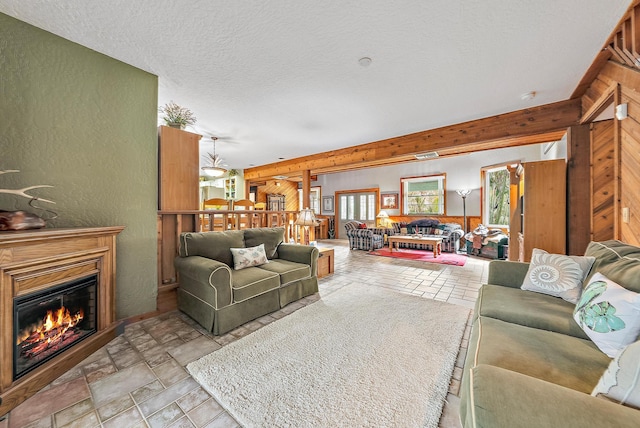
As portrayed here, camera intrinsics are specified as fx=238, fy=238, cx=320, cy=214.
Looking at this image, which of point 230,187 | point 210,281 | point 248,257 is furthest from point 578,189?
point 230,187

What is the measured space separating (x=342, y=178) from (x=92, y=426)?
9432 mm

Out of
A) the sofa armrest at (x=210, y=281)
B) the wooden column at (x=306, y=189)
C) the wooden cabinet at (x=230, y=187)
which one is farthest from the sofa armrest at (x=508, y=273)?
the wooden cabinet at (x=230, y=187)

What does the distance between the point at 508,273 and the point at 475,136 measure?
8.17ft

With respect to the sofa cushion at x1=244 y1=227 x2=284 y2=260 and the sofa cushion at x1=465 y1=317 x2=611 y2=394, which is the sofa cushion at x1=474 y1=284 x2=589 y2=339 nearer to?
the sofa cushion at x1=465 y1=317 x2=611 y2=394

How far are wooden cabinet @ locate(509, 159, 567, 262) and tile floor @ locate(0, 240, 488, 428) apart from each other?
2.01 metres

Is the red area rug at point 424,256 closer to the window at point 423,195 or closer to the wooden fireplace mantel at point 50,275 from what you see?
the window at point 423,195

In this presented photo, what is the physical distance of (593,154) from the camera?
2932 millimetres

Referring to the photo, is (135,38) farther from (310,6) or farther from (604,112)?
(604,112)

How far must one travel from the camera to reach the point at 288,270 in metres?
2.90

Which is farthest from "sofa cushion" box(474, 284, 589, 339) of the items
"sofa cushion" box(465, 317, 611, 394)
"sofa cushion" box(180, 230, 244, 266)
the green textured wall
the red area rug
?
the red area rug

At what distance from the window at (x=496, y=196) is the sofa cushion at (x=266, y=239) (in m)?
6.44

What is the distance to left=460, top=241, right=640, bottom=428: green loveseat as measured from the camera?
0.67 metres

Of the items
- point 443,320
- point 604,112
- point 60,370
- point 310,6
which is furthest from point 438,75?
point 60,370

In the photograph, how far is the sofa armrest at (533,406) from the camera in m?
0.63
